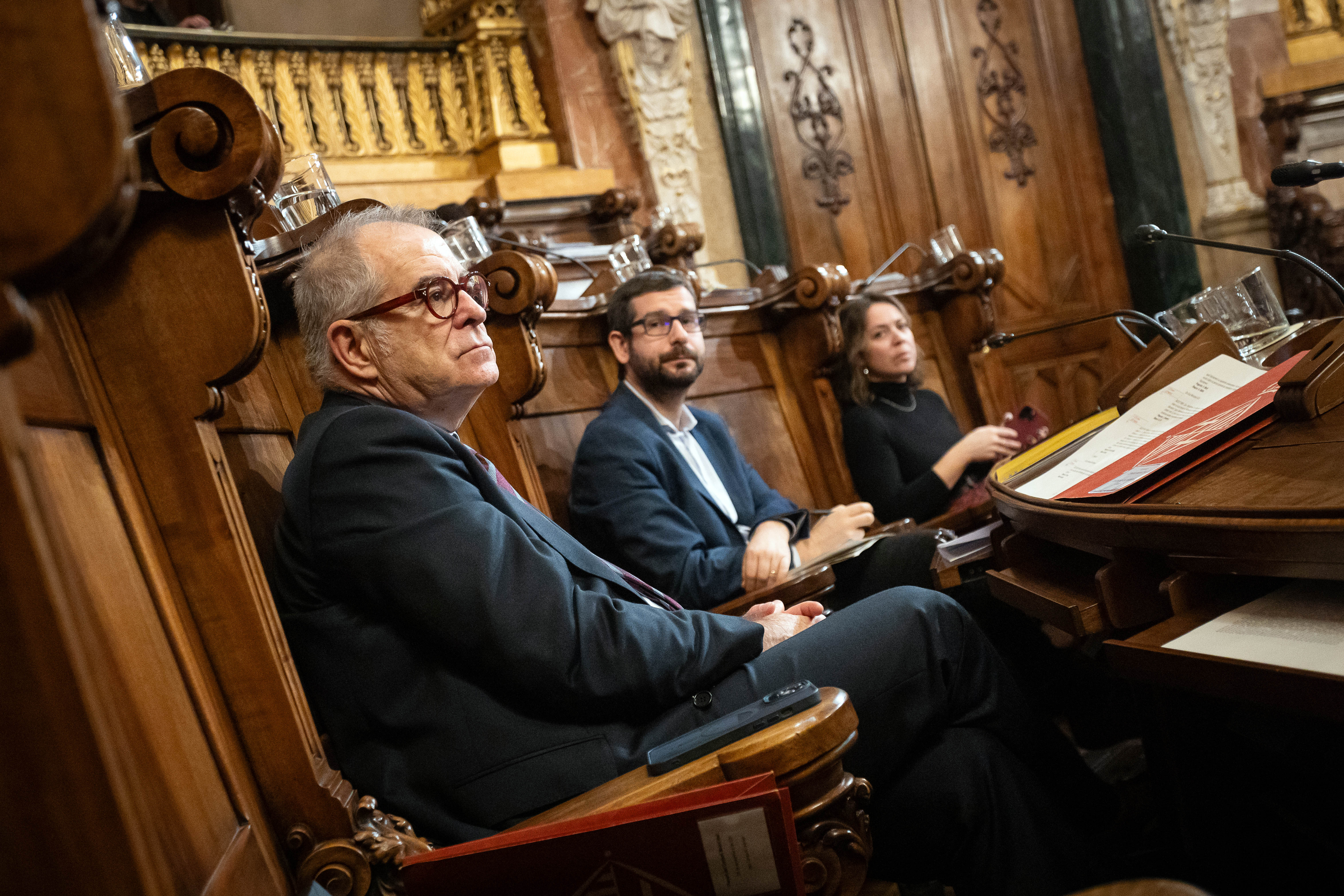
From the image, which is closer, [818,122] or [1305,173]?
[1305,173]

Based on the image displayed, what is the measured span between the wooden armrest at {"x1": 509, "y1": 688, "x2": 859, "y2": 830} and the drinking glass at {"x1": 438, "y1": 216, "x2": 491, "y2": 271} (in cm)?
122

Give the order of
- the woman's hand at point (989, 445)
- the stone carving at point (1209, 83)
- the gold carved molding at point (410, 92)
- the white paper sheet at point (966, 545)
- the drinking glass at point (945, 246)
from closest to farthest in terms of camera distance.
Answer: the white paper sheet at point (966, 545), the woman's hand at point (989, 445), the drinking glass at point (945, 246), the gold carved molding at point (410, 92), the stone carving at point (1209, 83)

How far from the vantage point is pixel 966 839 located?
1.20 m

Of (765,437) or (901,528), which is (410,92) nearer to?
(765,437)

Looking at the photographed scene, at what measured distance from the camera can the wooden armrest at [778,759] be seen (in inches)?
36.6

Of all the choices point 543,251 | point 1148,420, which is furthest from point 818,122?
point 1148,420

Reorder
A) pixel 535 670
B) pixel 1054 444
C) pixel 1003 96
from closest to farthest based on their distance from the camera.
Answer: pixel 535 670, pixel 1054 444, pixel 1003 96

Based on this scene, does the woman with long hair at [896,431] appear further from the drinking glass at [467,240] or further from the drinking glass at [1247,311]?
the drinking glass at [467,240]

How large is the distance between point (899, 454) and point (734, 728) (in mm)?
1918

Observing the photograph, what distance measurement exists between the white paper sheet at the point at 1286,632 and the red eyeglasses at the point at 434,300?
102 centimetres

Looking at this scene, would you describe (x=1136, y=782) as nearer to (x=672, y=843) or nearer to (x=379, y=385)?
(x=672, y=843)

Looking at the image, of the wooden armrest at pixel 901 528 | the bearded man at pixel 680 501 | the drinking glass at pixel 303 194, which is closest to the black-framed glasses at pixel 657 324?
the bearded man at pixel 680 501

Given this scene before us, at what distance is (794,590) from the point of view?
70.1 inches

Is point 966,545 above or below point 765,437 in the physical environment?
below
